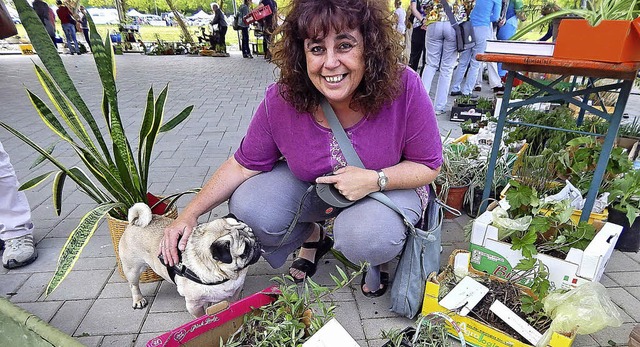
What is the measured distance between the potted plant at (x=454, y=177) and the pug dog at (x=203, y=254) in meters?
1.65

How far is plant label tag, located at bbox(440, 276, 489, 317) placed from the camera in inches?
64.9

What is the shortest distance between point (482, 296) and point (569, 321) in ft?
1.12

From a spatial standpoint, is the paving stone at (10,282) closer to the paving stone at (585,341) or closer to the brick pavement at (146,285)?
the brick pavement at (146,285)

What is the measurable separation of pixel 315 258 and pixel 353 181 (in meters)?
0.82

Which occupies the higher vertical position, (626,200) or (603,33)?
(603,33)

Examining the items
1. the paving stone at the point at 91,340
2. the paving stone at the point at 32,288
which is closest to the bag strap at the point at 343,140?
the paving stone at the point at 91,340

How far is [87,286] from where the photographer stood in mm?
2080

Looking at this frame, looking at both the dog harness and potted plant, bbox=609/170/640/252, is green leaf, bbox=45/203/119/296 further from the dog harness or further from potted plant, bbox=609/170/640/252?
potted plant, bbox=609/170/640/252

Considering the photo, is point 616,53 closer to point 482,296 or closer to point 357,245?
point 482,296

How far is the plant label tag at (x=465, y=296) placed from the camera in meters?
1.65

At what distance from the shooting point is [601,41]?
61.9 inches

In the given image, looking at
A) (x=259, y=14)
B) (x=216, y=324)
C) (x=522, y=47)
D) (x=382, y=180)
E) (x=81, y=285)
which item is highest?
(x=522, y=47)

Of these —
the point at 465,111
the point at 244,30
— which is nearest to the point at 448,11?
the point at 465,111

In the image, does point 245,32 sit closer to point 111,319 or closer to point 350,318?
point 111,319
